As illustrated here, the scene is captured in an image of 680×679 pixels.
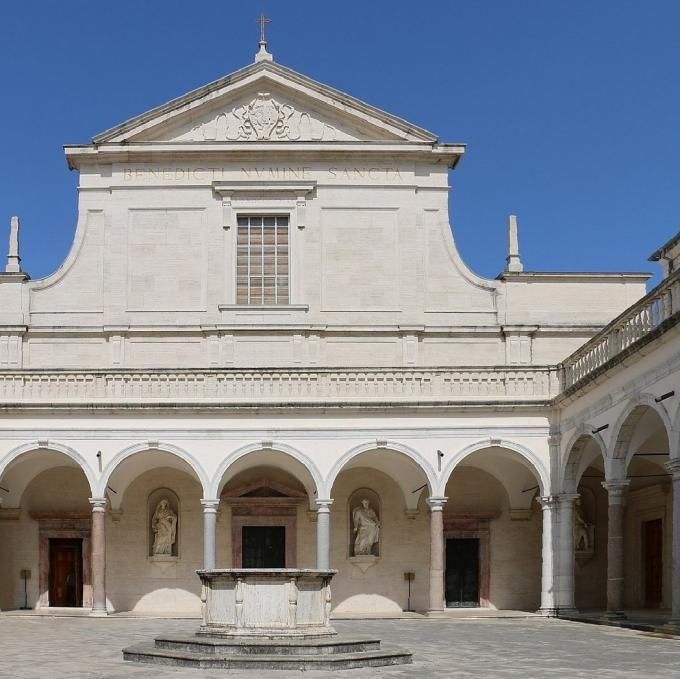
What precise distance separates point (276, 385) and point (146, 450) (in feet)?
10.3

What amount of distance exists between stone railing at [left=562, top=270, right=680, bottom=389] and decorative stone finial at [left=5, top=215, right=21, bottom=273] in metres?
13.7

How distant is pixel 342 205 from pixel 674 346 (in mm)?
13604

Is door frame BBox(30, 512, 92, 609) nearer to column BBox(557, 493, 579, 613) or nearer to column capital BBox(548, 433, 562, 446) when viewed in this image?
column capital BBox(548, 433, 562, 446)

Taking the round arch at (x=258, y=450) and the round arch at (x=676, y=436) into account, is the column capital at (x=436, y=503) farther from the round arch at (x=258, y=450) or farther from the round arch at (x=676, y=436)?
the round arch at (x=676, y=436)

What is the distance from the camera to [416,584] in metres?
31.7

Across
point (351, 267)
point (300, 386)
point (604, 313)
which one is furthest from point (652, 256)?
point (300, 386)

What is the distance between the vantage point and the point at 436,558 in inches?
1128

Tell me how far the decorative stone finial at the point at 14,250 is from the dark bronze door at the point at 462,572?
1251cm

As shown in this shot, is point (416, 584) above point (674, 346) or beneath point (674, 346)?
beneath

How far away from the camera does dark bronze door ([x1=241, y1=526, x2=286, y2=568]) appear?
31.7 m

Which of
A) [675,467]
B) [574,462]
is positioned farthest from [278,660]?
[574,462]

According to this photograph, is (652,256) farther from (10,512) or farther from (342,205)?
(10,512)

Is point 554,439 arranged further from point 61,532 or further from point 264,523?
point 61,532

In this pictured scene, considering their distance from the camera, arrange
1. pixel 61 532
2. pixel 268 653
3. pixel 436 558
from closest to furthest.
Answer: pixel 268 653
pixel 436 558
pixel 61 532
